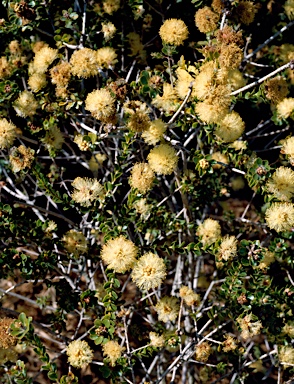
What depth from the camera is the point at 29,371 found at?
294 cm

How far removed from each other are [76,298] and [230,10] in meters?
1.52

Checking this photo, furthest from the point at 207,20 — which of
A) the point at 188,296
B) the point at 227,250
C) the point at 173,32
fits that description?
the point at 188,296

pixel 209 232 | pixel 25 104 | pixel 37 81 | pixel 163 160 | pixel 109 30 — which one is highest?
pixel 109 30

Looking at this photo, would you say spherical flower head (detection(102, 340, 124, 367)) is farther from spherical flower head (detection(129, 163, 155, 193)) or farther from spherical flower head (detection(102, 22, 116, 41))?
spherical flower head (detection(102, 22, 116, 41))

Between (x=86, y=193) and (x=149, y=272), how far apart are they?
1.40 feet

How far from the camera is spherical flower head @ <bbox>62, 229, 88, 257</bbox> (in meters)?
2.25

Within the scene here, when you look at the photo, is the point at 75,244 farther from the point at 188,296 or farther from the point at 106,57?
the point at 106,57

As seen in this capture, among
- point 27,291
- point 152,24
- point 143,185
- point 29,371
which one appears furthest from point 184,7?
point 29,371

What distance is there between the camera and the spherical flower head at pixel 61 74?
2.03 m

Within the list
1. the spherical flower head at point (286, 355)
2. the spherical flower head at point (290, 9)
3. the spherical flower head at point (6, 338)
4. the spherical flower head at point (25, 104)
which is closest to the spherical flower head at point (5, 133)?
the spherical flower head at point (25, 104)

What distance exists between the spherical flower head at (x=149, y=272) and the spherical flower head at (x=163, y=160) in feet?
1.19

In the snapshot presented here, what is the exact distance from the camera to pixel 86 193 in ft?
6.54

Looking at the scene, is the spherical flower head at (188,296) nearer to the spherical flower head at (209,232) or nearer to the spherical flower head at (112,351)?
the spherical flower head at (209,232)

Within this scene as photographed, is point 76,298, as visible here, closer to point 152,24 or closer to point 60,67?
point 60,67
